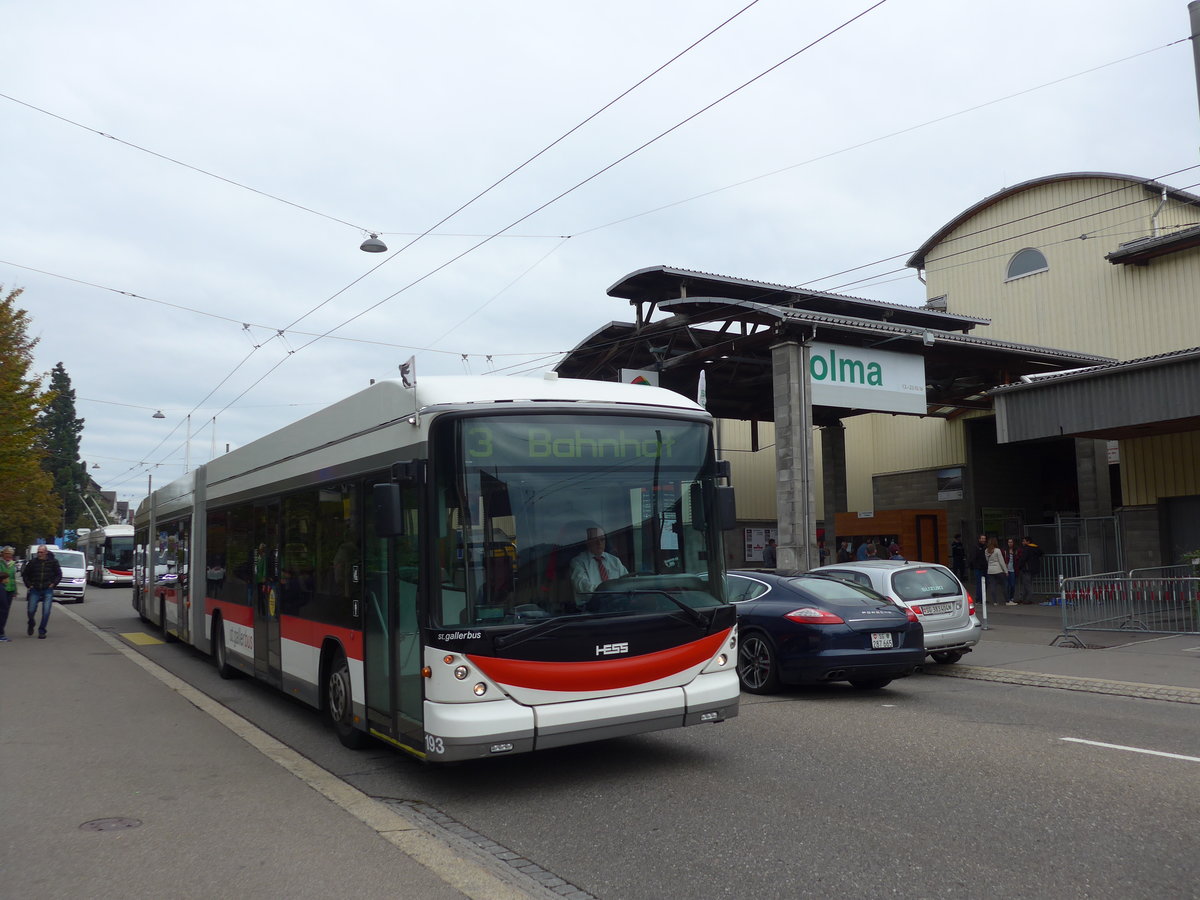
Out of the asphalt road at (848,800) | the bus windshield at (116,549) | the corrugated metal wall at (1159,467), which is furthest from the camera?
the bus windshield at (116,549)

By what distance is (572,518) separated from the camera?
6.66 meters

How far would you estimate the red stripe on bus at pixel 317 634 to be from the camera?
25.5 feet

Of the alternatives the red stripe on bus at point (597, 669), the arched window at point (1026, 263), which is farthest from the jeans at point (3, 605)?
the arched window at point (1026, 263)

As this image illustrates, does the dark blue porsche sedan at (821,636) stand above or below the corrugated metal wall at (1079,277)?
below

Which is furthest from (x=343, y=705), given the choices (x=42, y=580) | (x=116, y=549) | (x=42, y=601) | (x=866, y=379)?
(x=116, y=549)

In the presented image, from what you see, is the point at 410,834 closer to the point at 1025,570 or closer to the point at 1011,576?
the point at 1011,576

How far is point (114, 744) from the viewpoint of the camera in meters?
8.47

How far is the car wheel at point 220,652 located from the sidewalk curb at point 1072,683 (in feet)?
29.2

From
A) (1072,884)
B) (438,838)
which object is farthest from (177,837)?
(1072,884)

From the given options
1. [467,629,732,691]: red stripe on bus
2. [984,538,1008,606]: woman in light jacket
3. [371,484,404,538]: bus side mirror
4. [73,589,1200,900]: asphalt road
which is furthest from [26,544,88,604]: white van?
[467,629,732,691]: red stripe on bus

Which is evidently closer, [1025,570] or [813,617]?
[813,617]

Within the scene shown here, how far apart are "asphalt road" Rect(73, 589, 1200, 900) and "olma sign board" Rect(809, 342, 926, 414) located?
12445 millimetres

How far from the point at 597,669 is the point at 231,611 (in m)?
7.22

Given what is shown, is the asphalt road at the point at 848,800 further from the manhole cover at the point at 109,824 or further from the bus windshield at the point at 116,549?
the bus windshield at the point at 116,549
